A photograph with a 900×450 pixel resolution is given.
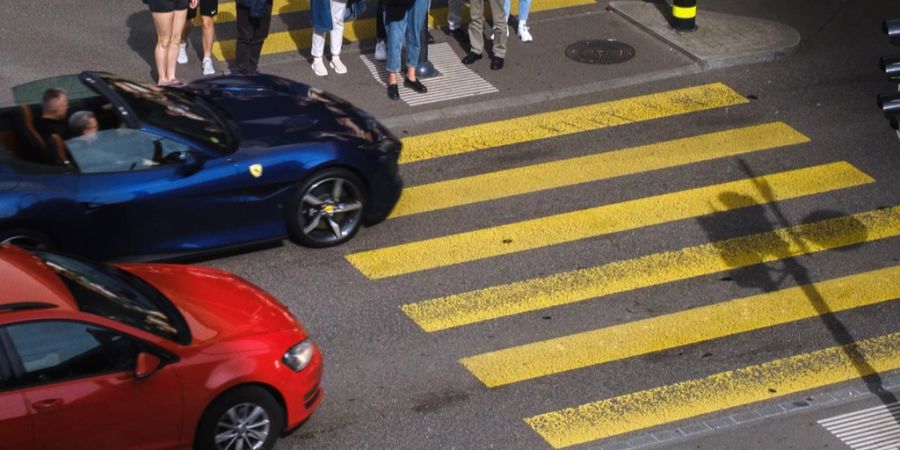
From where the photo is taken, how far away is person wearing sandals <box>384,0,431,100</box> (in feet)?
45.5

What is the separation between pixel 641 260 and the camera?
11.2 meters

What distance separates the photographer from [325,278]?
10.8m

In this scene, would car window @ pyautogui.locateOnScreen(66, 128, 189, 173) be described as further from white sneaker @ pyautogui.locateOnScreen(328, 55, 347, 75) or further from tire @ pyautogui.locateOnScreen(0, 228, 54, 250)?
white sneaker @ pyautogui.locateOnScreen(328, 55, 347, 75)

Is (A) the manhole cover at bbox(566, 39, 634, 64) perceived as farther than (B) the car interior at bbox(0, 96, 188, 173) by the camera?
Yes

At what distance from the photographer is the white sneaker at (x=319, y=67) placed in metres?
14.8

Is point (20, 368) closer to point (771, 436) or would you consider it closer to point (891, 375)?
point (771, 436)

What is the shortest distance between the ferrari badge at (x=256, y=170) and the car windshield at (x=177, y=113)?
0.24 meters

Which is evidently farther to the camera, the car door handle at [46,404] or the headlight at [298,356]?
the headlight at [298,356]

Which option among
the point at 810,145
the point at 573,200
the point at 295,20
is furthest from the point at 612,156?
the point at 295,20

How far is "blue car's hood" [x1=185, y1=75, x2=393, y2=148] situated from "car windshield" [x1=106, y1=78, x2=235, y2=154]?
6.5 inches

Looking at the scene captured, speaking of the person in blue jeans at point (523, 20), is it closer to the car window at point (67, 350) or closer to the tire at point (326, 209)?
the tire at point (326, 209)

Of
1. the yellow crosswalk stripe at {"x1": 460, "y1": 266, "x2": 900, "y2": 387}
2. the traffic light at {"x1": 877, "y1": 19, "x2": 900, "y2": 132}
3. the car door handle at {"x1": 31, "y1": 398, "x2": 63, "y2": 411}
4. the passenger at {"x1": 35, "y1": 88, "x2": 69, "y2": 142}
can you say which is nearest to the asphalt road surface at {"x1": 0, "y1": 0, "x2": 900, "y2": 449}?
the yellow crosswalk stripe at {"x1": 460, "y1": 266, "x2": 900, "y2": 387}

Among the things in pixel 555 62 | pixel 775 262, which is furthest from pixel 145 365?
pixel 555 62

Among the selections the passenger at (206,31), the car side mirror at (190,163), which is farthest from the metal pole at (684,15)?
the car side mirror at (190,163)
